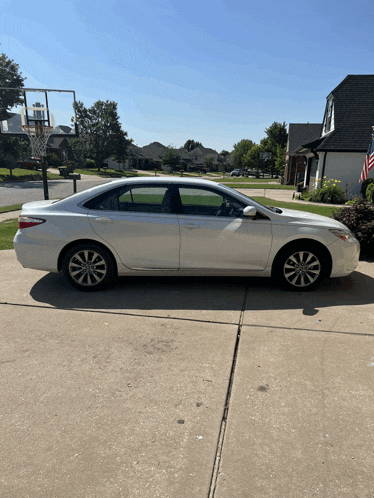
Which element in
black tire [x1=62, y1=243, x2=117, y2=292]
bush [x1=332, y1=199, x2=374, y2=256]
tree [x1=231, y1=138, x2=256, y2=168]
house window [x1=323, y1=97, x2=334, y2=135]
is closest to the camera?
black tire [x1=62, y1=243, x2=117, y2=292]

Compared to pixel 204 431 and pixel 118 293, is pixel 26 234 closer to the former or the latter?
pixel 118 293

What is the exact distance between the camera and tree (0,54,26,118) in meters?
47.7

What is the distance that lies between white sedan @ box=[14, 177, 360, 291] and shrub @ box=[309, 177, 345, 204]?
14819mm

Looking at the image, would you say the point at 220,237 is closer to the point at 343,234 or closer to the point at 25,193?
the point at 343,234

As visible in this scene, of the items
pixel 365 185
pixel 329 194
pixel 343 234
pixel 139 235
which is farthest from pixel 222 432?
pixel 365 185

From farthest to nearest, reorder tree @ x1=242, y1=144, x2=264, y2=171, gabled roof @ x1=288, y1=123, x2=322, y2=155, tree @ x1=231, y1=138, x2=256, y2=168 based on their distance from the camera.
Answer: tree @ x1=231, y1=138, x2=256, y2=168, tree @ x1=242, y1=144, x2=264, y2=171, gabled roof @ x1=288, y1=123, x2=322, y2=155

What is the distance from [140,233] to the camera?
5.02 meters

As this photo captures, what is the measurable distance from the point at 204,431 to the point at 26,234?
12.4ft

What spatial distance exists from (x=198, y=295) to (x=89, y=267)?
5.17 ft

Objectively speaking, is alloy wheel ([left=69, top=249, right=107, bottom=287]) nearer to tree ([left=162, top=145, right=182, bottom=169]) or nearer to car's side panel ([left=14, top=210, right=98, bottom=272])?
car's side panel ([left=14, top=210, right=98, bottom=272])

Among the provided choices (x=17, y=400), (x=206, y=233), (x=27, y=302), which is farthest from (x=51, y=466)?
(x=206, y=233)

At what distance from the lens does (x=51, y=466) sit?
2.19m

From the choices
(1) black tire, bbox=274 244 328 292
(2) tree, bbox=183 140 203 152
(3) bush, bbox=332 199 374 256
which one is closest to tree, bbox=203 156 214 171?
(2) tree, bbox=183 140 203 152

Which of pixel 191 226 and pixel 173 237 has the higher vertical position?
pixel 191 226
